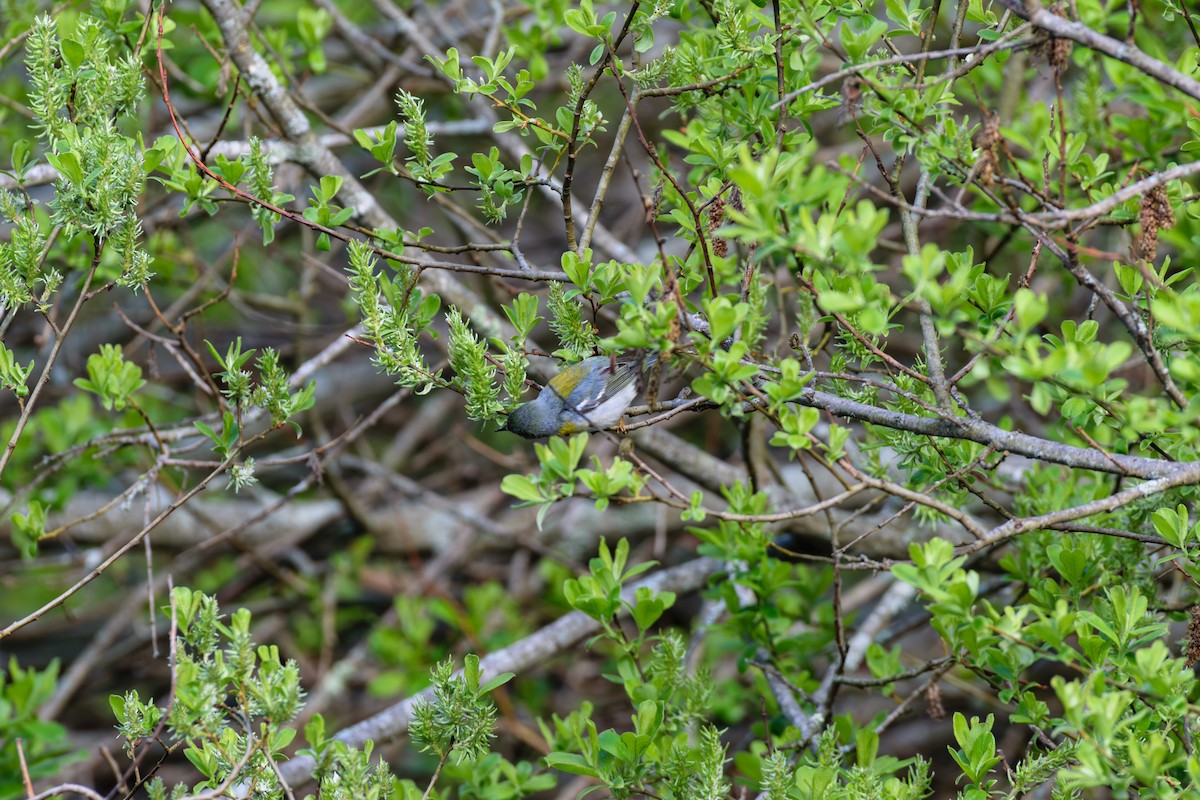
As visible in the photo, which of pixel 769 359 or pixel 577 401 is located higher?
pixel 769 359

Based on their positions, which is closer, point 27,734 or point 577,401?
point 577,401

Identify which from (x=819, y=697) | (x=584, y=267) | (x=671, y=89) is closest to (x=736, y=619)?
(x=819, y=697)

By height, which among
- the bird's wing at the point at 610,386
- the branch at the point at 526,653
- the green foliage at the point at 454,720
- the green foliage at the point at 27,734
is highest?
the bird's wing at the point at 610,386

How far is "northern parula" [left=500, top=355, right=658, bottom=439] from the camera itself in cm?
316

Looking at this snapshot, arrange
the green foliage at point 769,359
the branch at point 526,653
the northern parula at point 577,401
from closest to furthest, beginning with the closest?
1. the green foliage at point 769,359
2. the northern parula at point 577,401
3. the branch at point 526,653

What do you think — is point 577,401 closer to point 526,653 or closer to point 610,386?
point 610,386

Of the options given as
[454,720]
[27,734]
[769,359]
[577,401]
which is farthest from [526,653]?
[769,359]

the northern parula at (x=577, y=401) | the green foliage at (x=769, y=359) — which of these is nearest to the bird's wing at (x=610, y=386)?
the northern parula at (x=577, y=401)

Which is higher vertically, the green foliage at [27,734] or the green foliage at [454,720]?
the green foliage at [454,720]

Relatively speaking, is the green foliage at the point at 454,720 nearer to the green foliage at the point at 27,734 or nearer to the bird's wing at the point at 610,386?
the bird's wing at the point at 610,386

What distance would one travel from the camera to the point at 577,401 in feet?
10.8

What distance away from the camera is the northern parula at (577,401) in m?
3.16

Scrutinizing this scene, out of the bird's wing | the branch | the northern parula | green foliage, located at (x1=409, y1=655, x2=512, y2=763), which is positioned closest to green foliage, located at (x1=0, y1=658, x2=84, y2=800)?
the branch

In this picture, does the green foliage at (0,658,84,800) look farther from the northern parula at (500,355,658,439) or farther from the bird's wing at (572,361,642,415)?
the bird's wing at (572,361,642,415)
